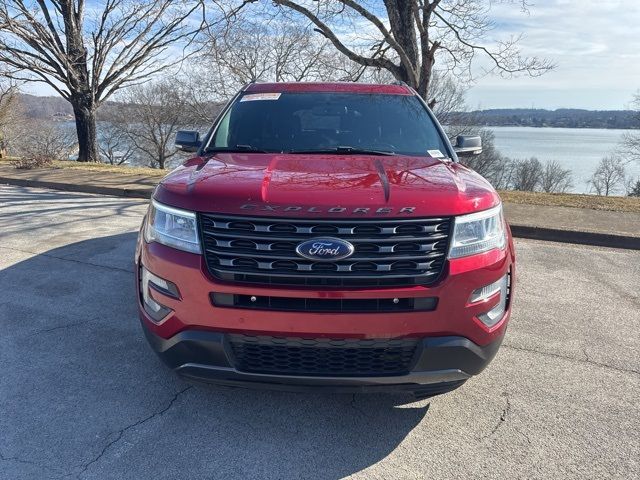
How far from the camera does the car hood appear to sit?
2.36m

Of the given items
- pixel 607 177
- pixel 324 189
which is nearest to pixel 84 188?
pixel 324 189

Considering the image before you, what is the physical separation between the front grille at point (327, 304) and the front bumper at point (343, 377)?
168 millimetres

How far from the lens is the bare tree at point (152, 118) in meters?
35.0

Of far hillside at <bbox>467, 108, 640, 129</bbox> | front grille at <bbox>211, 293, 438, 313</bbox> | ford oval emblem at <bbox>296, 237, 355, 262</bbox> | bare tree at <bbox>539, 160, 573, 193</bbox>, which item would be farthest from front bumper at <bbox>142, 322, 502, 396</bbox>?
bare tree at <bbox>539, 160, 573, 193</bbox>

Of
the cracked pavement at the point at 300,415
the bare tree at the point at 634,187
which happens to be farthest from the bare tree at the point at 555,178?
the cracked pavement at the point at 300,415

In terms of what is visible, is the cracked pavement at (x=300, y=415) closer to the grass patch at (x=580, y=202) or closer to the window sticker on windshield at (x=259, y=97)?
the window sticker on windshield at (x=259, y=97)

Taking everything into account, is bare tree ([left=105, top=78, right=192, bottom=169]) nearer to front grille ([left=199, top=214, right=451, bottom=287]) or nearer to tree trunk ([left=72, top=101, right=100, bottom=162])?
tree trunk ([left=72, top=101, right=100, bottom=162])

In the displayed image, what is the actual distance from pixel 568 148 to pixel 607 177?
874 cm

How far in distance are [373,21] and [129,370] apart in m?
10.4

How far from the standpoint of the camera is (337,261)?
2.31 m

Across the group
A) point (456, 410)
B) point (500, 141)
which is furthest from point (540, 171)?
point (456, 410)

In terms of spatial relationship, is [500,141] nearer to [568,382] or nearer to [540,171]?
[540,171]

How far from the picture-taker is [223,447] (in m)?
2.48

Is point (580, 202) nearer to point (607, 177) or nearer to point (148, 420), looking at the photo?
point (148, 420)
